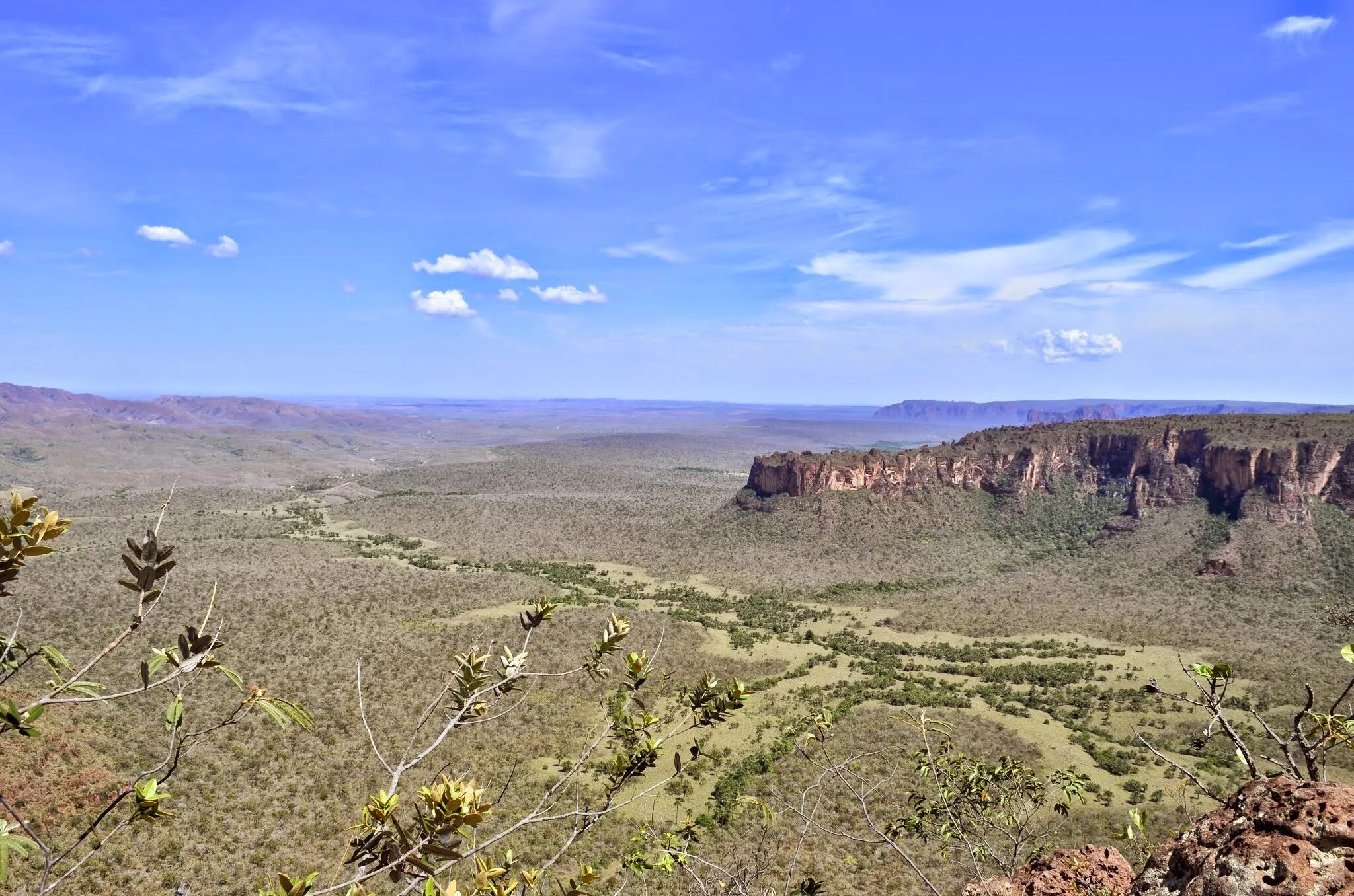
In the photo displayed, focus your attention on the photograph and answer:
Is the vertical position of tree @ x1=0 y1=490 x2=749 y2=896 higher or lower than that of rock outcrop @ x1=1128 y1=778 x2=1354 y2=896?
higher

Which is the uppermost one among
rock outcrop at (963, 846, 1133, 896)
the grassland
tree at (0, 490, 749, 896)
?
tree at (0, 490, 749, 896)

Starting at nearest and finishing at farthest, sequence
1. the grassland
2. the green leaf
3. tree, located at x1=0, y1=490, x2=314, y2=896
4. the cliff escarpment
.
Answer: tree, located at x1=0, y1=490, x2=314, y2=896 < the green leaf < the grassland < the cliff escarpment

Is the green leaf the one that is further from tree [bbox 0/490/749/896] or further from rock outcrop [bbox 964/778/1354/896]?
rock outcrop [bbox 964/778/1354/896]

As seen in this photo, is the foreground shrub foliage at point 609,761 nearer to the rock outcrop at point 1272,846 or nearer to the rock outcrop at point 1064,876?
the rock outcrop at point 1272,846

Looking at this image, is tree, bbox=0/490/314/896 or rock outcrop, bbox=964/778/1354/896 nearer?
tree, bbox=0/490/314/896

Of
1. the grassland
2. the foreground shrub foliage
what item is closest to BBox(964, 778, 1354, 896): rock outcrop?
the foreground shrub foliage

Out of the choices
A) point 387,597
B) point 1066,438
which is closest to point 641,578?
point 387,597

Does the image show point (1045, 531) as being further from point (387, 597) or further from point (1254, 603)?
point (387, 597)
